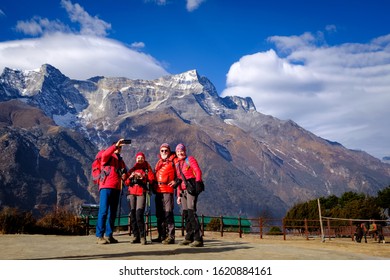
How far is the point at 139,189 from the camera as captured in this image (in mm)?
8742

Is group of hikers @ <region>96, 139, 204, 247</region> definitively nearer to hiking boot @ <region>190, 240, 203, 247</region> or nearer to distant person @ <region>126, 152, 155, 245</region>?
distant person @ <region>126, 152, 155, 245</region>

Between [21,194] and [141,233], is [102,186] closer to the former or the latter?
[141,233]

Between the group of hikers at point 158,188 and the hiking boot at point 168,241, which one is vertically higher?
the group of hikers at point 158,188

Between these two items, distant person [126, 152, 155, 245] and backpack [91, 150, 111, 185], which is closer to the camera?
backpack [91, 150, 111, 185]

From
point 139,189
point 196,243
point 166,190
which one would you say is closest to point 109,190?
point 139,189

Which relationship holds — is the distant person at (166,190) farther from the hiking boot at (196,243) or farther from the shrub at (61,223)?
the shrub at (61,223)

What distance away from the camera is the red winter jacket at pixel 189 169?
7.92 meters

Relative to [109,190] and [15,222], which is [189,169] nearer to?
[109,190]

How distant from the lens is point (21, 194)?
198 metres

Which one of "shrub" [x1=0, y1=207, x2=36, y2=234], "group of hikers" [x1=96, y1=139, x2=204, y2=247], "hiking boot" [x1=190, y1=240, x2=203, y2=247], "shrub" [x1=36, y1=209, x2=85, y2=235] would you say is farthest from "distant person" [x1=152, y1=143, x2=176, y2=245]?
"shrub" [x1=36, y1=209, x2=85, y2=235]

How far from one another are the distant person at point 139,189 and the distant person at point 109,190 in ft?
0.95

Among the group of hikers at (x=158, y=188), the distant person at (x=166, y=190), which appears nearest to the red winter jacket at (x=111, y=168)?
the group of hikers at (x=158, y=188)

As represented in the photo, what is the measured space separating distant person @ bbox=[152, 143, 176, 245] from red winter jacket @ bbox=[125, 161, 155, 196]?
17 cm

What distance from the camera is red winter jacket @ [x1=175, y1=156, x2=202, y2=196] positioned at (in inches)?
A: 312
